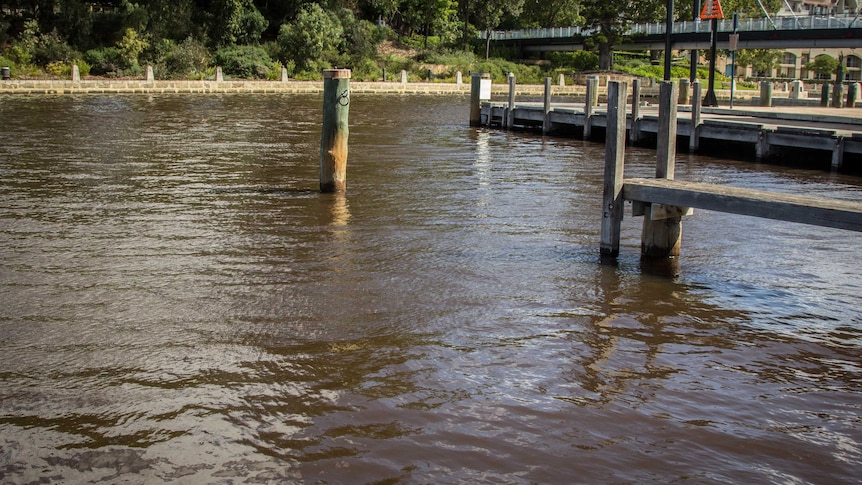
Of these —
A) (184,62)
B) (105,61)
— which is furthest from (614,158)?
(105,61)

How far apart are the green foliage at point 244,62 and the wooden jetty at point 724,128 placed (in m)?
28.2

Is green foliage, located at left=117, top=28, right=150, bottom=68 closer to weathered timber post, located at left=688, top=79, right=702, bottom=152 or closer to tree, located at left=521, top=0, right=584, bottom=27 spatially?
weathered timber post, located at left=688, top=79, right=702, bottom=152

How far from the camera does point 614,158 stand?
10797 mm

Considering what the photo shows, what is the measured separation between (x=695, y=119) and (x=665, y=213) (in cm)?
1298

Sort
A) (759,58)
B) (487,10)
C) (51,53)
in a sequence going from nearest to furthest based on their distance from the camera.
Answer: (51,53) < (487,10) < (759,58)

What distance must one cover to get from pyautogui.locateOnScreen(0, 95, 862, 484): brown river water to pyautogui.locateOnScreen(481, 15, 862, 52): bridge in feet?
123

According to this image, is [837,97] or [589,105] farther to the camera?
[837,97]

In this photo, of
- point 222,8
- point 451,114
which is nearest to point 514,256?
point 451,114

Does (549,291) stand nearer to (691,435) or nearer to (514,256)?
(514,256)

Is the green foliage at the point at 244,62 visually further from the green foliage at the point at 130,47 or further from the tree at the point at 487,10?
the tree at the point at 487,10

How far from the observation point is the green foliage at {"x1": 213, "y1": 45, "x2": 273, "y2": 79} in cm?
5631

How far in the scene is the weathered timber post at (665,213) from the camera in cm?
1091

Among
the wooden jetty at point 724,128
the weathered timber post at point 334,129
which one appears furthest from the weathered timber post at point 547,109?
the weathered timber post at point 334,129

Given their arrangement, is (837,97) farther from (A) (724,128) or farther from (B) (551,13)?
(B) (551,13)
